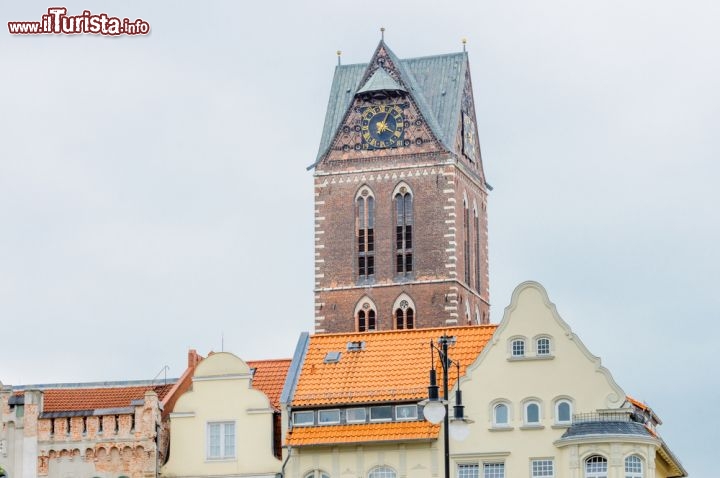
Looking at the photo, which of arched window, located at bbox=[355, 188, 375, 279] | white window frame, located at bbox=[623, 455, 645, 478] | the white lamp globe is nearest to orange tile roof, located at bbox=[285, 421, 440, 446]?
white window frame, located at bbox=[623, 455, 645, 478]

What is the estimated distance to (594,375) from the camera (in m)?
87.9

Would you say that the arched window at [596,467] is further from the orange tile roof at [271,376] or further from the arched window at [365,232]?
the arched window at [365,232]

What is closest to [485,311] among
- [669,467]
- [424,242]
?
[424,242]

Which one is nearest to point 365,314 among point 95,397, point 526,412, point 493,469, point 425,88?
point 425,88

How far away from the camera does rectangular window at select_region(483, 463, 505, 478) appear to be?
88.4 metres

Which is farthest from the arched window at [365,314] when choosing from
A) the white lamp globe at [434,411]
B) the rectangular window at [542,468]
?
the white lamp globe at [434,411]

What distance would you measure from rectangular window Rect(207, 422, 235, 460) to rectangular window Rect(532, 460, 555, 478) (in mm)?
11669

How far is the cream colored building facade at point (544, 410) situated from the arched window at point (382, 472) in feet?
7.73

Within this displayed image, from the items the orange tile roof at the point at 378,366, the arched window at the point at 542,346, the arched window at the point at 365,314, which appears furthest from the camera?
the arched window at the point at 365,314

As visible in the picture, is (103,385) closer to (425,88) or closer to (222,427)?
(222,427)

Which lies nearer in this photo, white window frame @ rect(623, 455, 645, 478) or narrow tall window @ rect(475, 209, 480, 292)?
white window frame @ rect(623, 455, 645, 478)

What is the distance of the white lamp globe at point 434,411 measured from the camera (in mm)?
68938

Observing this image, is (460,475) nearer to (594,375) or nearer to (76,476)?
(594,375)

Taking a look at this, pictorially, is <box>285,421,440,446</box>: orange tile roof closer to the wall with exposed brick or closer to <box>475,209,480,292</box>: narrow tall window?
the wall with exposed brick
